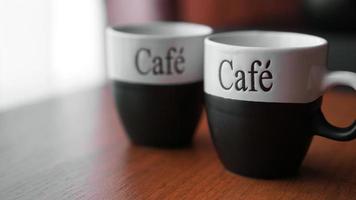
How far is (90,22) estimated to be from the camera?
5.05 ft

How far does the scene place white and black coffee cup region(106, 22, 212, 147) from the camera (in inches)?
25.2

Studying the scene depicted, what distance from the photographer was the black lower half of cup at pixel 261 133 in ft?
1.81

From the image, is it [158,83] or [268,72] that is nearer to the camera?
[268,72]

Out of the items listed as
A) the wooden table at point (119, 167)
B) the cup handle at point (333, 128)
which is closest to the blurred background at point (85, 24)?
the wooden table at point (119, 167)

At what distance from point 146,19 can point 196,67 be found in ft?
2.49

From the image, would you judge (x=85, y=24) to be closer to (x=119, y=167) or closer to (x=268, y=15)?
(x=268, y=15)

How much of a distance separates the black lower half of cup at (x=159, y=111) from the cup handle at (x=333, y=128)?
0.16 meters

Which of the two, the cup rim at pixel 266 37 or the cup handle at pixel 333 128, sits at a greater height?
the cup rim at pixel 266 37

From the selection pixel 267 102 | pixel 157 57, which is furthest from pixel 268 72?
pixel 157 57

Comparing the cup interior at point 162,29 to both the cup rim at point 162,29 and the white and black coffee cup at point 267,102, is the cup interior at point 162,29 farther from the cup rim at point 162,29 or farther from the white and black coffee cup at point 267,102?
the white and black coffee cup at point 267,102

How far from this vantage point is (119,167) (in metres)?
0.62

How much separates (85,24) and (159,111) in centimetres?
93

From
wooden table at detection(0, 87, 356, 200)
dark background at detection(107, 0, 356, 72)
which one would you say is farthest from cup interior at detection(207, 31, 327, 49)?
dark background at detection(107, 0, 356, 72)

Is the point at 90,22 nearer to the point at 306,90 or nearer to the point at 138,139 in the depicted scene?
the point at 138,139
